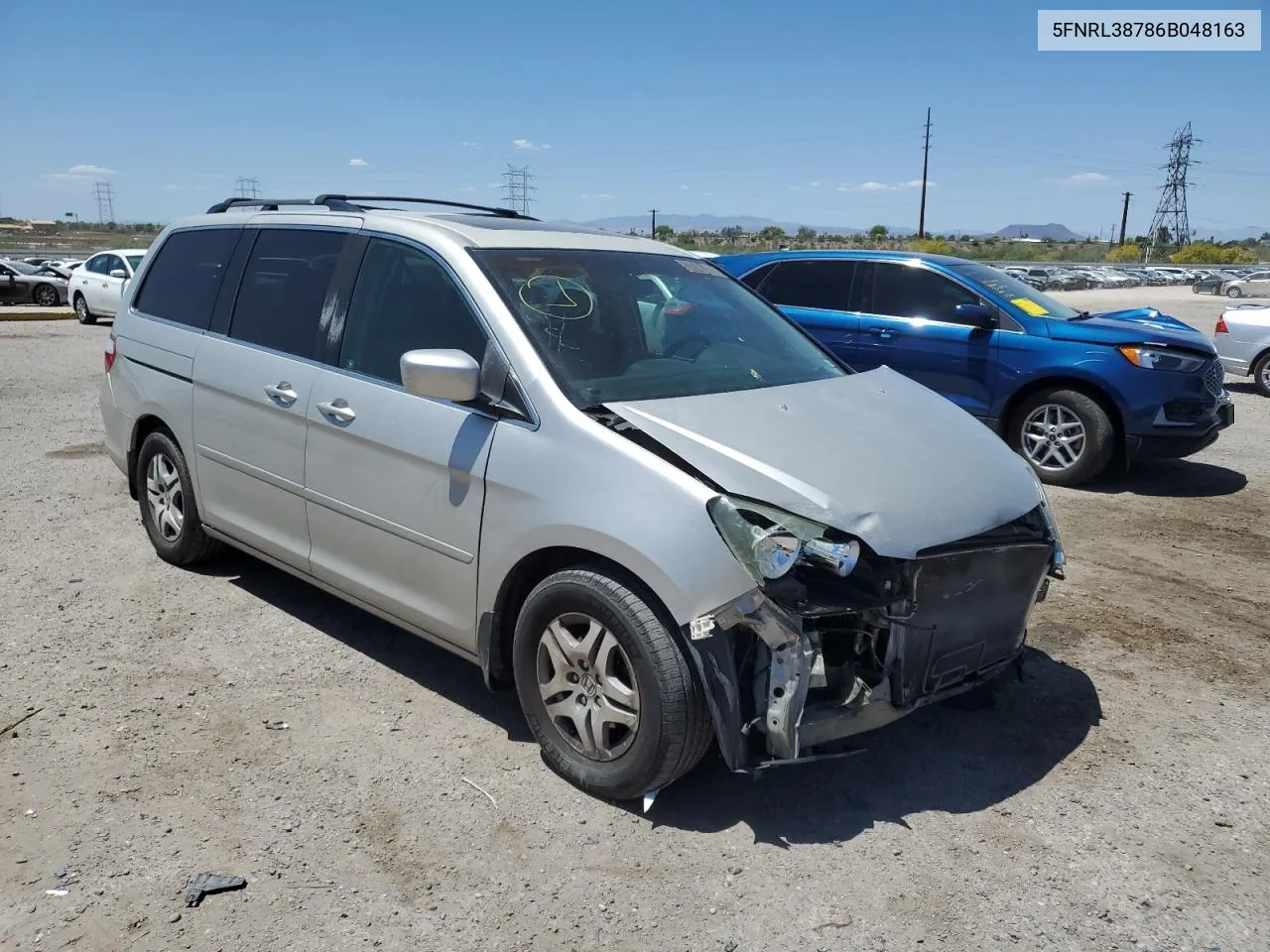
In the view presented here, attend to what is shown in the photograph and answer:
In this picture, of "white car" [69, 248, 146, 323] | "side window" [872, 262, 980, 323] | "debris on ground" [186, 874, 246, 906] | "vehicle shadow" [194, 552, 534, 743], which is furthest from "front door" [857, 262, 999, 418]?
"white car" [69, 248, 146, 323]

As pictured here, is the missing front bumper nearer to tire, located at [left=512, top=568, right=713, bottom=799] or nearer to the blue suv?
tire, located at [left=512, top=568, right=713, bottom=799]

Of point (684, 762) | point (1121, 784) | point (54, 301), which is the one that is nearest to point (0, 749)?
point (684, 762)

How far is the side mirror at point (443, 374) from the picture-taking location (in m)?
3.35

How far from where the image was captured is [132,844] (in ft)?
9.94

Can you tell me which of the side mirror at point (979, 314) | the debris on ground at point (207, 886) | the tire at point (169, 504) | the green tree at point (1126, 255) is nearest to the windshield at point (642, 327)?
the debris on ground at point (207, 886)

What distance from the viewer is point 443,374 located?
3.35 m

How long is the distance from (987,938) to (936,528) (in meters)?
1.17

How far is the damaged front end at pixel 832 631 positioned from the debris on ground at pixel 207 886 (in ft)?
4.78

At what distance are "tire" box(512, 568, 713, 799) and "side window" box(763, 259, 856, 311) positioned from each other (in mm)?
6345

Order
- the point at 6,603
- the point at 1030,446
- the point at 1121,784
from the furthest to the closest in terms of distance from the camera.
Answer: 1. the point at 1030,446
2. the point at 6,603
3. the point at 1121,784

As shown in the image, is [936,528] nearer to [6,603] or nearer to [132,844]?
[132,844]

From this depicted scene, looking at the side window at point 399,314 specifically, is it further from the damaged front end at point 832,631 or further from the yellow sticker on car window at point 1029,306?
the yellow sticker on car window at point 1029,306

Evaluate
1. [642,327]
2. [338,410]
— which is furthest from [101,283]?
[642,327]

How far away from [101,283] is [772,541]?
20.2 m
